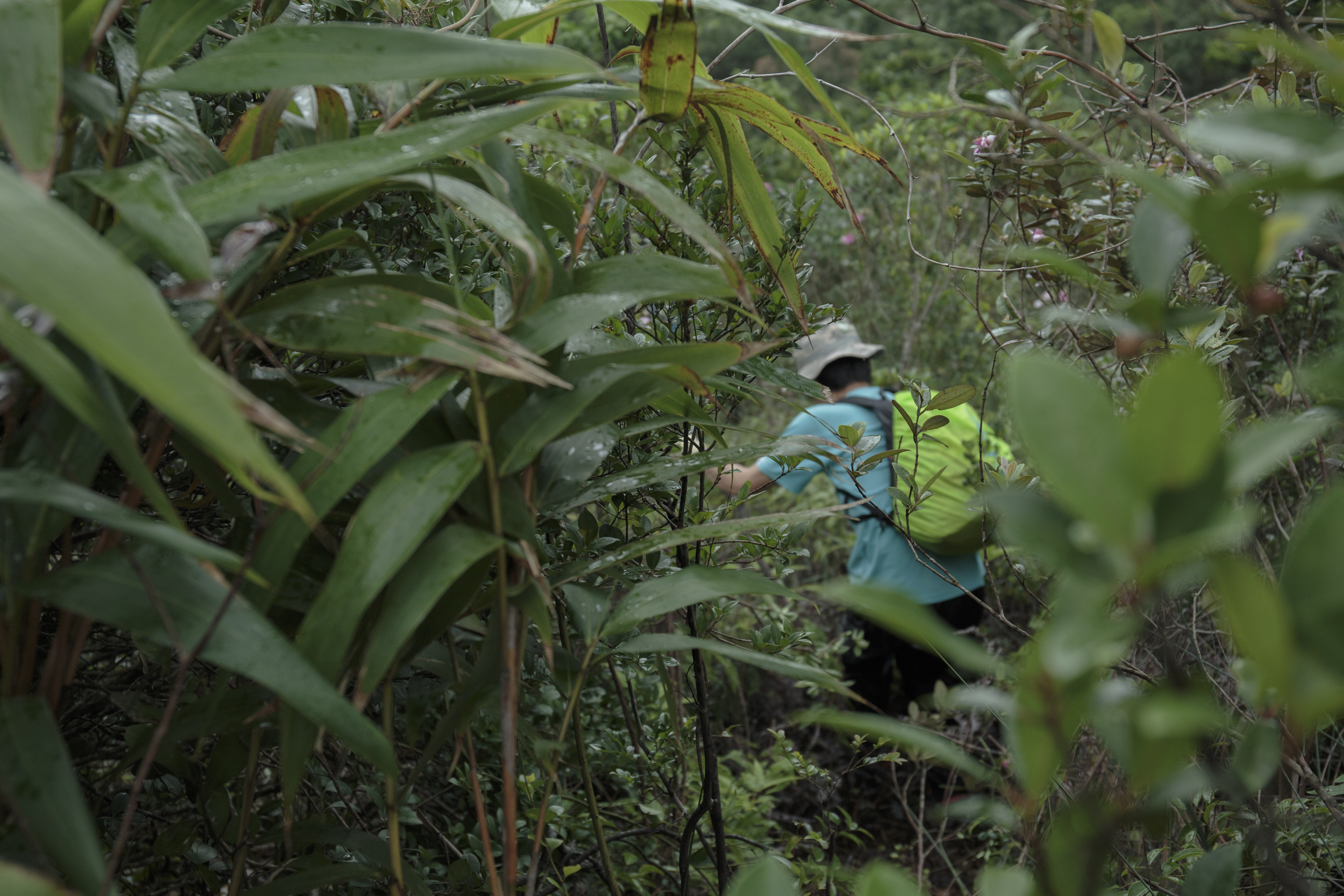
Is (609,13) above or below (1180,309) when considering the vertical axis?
above

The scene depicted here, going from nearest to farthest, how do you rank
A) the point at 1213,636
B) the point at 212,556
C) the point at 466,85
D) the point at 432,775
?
1. the point at 212,556
2. the point at 466,85
3. the point at 432,775
4. the point at 1213,636

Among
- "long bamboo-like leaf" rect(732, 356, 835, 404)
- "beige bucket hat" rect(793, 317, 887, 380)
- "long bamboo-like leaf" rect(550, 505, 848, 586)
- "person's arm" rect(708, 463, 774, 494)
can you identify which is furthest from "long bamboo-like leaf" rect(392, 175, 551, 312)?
"beige bucket hat" rect(793, 317, 887, 380)

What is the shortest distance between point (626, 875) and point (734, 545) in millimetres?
616

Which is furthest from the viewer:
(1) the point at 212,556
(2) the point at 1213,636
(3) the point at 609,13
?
(3) the point at 609,13

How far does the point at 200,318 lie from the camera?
0.61m

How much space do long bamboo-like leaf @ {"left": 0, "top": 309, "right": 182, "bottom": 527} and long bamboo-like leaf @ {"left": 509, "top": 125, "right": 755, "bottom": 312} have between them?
35 centimetres

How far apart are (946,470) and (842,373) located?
48 centimetres

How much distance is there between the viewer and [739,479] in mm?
2855

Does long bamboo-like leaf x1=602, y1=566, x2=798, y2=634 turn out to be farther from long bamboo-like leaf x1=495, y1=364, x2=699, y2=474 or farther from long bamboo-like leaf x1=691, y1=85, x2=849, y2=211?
long bamboo-like leaf x1=691, y1=85, x2=849, y2=211

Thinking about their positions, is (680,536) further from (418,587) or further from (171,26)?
(171,26)

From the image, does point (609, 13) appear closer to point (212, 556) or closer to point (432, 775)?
point (432, 775)

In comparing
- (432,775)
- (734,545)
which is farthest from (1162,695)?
(432,775)

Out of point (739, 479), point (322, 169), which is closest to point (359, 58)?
point (322, 169)

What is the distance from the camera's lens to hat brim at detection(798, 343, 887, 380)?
9.90 ft
